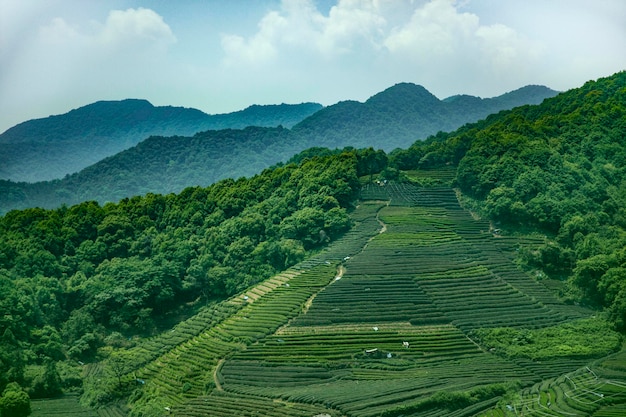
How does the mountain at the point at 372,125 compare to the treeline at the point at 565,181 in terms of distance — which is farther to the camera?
the mountain at the point at 372,125

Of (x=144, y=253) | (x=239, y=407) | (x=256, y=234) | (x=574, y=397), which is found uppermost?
(x=256, y=234)

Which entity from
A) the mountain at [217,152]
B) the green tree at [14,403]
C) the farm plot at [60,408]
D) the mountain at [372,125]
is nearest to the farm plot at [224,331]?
the farm plot at [60,408]

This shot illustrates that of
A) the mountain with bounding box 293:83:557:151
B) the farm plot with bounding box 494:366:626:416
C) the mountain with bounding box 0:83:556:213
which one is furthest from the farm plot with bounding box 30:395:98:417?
the mountain with bounding box 293:83:557:151

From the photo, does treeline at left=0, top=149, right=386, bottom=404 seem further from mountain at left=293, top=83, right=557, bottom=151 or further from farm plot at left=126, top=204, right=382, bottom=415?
mountain at left=293, top=83, right=557, bottom=151

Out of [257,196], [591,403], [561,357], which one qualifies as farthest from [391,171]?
[591,403]

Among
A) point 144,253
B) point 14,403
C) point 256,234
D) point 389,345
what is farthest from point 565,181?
point 14,403

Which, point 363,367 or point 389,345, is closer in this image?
point 363,367

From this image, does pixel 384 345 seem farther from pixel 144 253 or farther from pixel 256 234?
pixel 144 253

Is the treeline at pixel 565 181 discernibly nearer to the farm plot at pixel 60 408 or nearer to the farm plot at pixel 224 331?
the farm plot at pixel 224 331
